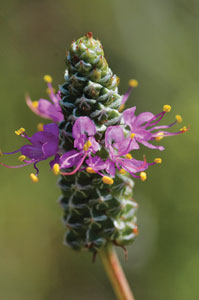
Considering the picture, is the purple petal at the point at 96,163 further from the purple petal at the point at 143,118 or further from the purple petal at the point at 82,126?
the purple petal at the point at 143,118

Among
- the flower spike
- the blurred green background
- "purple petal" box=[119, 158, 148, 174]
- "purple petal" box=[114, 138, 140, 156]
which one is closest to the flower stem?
the flower spike

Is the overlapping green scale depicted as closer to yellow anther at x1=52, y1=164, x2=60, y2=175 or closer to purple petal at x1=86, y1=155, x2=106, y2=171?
purple petal at x1=86, y1=155, x2=106, y2=171

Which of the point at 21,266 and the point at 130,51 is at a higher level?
the point at 130,51

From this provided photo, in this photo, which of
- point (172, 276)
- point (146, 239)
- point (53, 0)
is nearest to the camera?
point (172, 276)

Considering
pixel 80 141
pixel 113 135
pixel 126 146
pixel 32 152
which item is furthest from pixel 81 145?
pixel 32 152

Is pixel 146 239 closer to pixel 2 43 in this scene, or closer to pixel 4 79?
pixel 4 79

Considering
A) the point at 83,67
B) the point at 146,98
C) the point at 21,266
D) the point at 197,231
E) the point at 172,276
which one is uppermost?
the point at 146,98

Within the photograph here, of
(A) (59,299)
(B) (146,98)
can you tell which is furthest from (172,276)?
(B) (146,98)

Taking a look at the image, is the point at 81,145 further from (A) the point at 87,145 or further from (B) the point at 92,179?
(B) the point at 92,179
